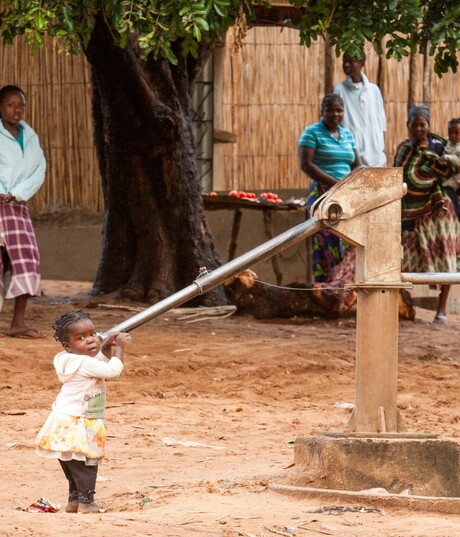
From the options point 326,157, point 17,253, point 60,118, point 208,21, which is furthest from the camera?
point 60,118

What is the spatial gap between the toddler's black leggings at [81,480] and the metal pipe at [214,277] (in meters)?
0.52

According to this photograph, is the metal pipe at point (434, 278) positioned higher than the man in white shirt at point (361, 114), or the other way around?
the man in white shirt at point (361, 114)

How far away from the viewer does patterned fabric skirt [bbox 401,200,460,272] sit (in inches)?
429

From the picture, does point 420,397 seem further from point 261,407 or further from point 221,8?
point 221,8

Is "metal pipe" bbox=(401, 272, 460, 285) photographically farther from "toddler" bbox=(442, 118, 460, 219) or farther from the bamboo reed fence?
the bamboo reed fence

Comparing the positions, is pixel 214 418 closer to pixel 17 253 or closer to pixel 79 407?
pixel 79 407

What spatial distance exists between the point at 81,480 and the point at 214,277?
36.3 inches

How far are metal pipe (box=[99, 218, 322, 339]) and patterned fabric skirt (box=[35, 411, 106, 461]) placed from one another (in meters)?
0.36

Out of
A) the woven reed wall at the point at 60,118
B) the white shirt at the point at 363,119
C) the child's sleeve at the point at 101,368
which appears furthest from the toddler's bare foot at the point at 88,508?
the woven reed wall at the point at 60,118

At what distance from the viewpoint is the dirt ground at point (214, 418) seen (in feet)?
14.1

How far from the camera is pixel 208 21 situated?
8016 mm

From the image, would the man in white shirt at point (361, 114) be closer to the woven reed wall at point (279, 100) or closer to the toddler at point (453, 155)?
the toddler at point (453, 155)

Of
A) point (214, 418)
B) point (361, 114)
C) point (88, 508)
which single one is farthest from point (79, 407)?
point (361, 114)

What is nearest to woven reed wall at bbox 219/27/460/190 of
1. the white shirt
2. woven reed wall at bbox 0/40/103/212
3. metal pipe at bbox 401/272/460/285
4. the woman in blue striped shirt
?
woven reed wall at bbox 0/40/103/212
